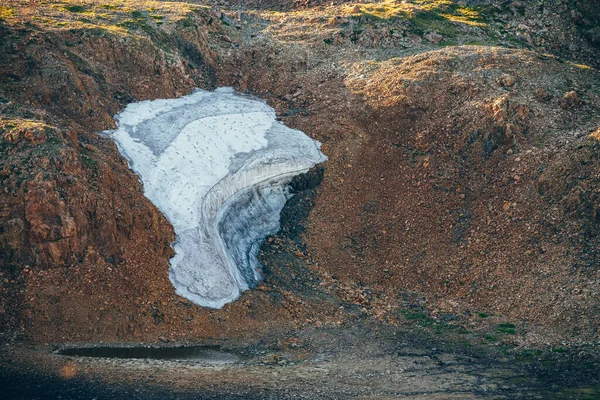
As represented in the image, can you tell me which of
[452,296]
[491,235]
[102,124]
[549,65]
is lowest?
[452,296]

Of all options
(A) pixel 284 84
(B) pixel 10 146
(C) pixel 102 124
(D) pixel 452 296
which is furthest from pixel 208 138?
(D) pixel 452 296

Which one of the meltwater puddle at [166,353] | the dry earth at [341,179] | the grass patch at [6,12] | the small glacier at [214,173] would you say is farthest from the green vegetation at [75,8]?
the meltwater puddle at [166,353]

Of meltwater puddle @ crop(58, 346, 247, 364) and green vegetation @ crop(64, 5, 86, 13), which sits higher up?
green vegetation @ crop(64, 5, 86, 13)

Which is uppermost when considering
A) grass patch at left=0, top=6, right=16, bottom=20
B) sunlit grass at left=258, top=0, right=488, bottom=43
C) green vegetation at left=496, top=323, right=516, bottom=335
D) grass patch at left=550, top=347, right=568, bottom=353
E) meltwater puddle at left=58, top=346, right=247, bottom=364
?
grass patch at left=0, top=6, right=16, bottom=20

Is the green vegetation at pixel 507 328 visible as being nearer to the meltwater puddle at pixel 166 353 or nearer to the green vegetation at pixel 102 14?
the meltwater puddle at pixel 166 353

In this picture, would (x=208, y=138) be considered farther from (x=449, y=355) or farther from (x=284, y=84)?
(x=449, y=355)

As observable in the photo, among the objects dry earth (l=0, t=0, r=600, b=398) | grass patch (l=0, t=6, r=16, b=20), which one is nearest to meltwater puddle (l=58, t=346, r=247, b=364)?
dry earth (l=0, t=0, r=600, b=398)

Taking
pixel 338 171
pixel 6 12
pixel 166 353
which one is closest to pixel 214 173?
pixel 338 171

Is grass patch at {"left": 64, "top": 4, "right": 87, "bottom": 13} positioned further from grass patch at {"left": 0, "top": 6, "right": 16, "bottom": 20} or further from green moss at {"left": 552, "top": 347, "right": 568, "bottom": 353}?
green moss at {"left": 552, "top": 347, "right": 568, "bottom": 353}
